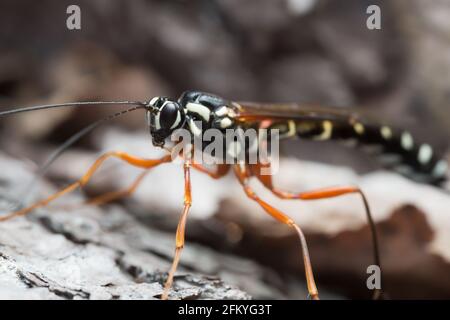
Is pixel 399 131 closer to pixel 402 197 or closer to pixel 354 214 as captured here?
pixel 402 197

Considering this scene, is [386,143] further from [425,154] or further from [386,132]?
[425,154]

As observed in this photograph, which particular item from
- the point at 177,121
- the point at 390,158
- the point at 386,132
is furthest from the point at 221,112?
the point at 390,158

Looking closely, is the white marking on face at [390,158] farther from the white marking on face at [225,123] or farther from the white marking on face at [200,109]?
the white marking on face at [200,109]

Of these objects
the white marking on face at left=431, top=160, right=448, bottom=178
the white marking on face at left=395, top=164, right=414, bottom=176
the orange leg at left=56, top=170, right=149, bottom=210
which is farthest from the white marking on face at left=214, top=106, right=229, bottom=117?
the white marking on face at left=431, top=160, right=448, bottom=178

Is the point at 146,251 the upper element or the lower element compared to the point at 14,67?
lower

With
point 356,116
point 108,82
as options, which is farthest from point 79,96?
point 356,116

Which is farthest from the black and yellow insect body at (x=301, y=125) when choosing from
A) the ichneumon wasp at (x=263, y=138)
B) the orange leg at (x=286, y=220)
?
the orange leg at (x=286, y=220)

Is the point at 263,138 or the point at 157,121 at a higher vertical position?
the point at 157,121
